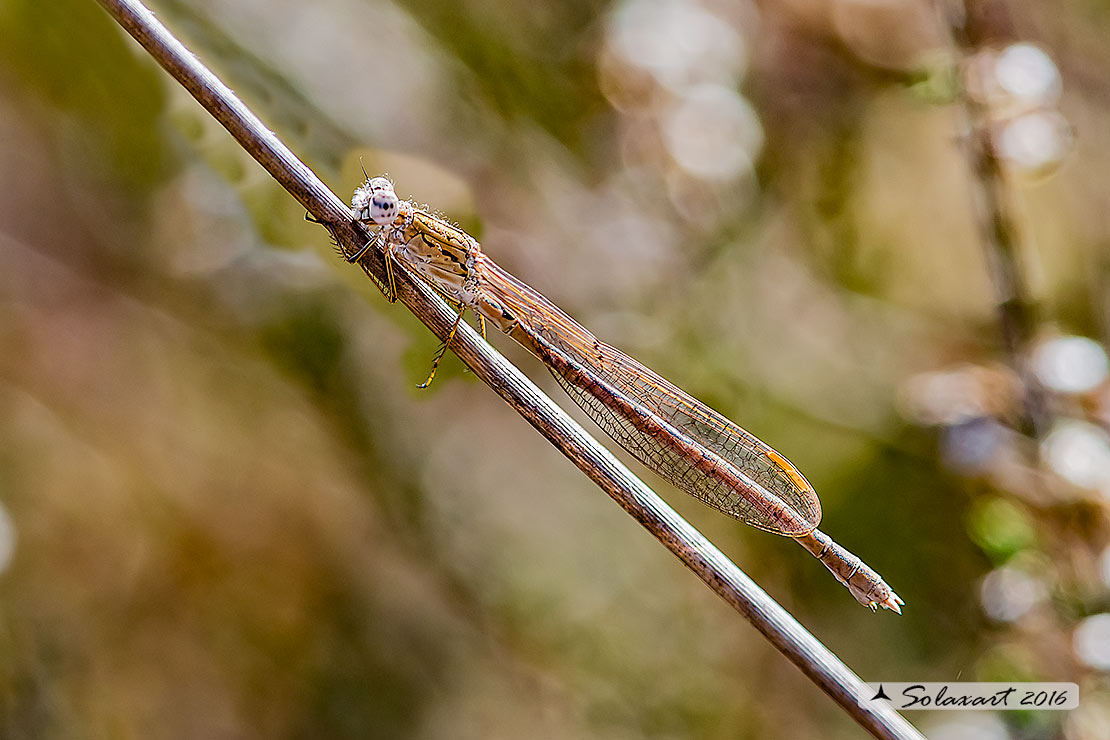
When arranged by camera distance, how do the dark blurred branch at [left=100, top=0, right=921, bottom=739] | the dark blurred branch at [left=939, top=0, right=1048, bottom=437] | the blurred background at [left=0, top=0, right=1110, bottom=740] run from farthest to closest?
the blurred background at [left=0, top=0, right=1110, bottom=740]
the dark blurred branch at [left=939, top=0, right=1048, bottom=437]
the dark blurred branch at [left=100, top=0, right=921, bottom=739]

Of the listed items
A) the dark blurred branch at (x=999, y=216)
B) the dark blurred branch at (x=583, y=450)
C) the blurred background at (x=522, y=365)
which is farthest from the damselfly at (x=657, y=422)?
the dark blurred branch at (x=999, y=216)

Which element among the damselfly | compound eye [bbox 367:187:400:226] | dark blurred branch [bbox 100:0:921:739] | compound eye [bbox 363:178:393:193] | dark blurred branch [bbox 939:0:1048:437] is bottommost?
dark blurred branch [bbox 100:0:921:739]

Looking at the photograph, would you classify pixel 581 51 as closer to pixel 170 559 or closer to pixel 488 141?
pixel 488 141

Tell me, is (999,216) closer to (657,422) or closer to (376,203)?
(657,422)

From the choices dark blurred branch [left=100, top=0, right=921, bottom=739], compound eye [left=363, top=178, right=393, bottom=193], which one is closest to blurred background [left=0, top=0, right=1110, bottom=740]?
compound eye [left=363, top=178, right=393, bottom=193]

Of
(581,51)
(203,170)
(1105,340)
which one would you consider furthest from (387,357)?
(1105,340)

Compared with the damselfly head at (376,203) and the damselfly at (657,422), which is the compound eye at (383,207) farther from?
the damselfly at (657,422)

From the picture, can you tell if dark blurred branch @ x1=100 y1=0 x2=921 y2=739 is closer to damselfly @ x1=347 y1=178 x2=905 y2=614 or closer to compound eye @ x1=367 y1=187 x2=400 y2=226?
compound eye @ x1=367 y1=187 x2=400 y2=226

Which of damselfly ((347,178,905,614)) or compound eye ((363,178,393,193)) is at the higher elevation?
damselfly ((347,178,905,614))
